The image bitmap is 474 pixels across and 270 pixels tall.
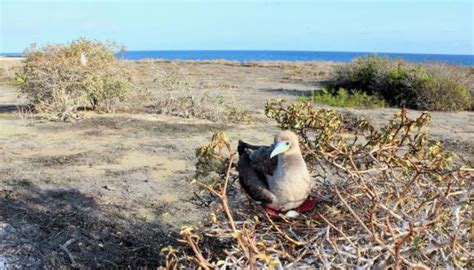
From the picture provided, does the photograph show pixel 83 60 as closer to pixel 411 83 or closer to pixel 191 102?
pixel 191 102

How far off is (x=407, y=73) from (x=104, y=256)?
44.6 feet

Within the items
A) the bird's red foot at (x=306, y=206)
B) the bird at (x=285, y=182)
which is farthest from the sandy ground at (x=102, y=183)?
the bird's red foot at (x=306, y=206)

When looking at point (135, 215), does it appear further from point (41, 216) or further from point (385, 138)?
point (385, 138)

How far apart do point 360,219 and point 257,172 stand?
3.38ft

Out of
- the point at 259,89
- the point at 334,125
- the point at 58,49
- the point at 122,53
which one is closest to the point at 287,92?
the point at 259,89

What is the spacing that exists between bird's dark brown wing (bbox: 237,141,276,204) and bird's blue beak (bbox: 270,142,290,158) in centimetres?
24

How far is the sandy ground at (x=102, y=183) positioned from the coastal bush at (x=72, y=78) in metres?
0.56

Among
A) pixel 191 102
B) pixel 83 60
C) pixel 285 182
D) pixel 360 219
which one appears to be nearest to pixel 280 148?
pixel 285 182

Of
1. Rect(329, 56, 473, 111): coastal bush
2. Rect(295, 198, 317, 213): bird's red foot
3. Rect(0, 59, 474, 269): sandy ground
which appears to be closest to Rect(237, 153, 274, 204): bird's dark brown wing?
Rect(295, 198, 317, 213): bird's red foot

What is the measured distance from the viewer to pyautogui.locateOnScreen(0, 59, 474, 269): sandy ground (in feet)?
16.3

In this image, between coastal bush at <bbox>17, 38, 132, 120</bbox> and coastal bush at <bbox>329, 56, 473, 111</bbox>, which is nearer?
coastal bush at <bbox>17, 38, 132, 120</bbox>

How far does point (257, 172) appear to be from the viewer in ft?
11.8

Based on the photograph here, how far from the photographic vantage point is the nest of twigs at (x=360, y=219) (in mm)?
2590

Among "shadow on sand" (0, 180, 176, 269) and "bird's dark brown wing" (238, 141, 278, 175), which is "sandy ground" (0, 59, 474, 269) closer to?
"shadow on sand" (0, 180, 176, 269)
